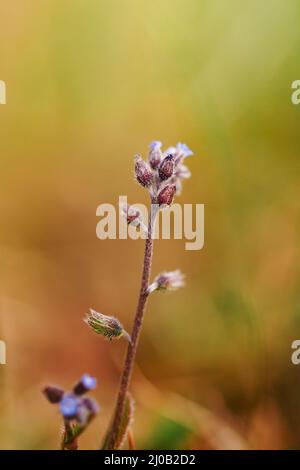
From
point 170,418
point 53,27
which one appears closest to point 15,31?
point 53,27

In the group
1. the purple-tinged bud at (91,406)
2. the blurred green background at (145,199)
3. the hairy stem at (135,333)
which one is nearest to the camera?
the purple-tinged bud at (91,406)

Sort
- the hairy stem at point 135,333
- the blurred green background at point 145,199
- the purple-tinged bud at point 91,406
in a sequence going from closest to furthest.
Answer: the purple-tinged bud at point 91,406
the hairy stem at point 135,333
the blurred green background at point 145,199

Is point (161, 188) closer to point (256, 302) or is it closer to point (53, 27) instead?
point (256, 302)

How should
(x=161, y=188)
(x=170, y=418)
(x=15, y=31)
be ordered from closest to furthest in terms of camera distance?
(x=161, y=188) → (x=170, y=418) → (x=15, y=31)

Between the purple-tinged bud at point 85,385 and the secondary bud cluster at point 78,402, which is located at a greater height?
the purple-tinged bud at point 85,385

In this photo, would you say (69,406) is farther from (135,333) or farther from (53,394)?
(135,333)

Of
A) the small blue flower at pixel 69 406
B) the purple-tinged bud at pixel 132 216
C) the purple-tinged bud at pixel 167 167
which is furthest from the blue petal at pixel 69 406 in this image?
the purple-tinged bud at pixel 167 167

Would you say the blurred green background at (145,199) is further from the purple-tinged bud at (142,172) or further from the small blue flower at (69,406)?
the purple-tinged bud at (142,172)

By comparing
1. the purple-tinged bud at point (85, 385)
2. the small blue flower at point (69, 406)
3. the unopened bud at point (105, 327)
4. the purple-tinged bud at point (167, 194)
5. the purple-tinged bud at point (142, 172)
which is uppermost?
the purple-tinged bud at point (142, 172)
